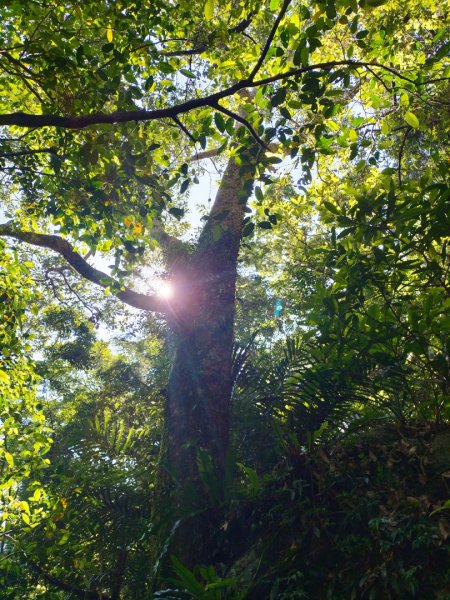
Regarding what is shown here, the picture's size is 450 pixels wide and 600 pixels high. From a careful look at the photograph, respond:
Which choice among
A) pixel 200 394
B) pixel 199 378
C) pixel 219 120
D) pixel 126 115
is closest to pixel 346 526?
pixel 200 394

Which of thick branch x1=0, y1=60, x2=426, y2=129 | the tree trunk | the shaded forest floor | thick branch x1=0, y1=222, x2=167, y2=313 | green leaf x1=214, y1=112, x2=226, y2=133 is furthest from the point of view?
thick branch x1=0, y1=222, x2=167, y2=313

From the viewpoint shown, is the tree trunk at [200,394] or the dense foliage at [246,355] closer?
the dense foliage at [246,355]

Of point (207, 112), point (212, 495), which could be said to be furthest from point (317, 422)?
point (207, 112)

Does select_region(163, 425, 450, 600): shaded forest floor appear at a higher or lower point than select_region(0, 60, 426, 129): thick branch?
lower

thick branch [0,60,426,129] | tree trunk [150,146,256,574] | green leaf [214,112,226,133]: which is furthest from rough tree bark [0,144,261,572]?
thick branch [0,60,426,129]

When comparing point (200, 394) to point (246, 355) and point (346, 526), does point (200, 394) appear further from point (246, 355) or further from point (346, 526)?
point (346, 526)

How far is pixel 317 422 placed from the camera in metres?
3.80

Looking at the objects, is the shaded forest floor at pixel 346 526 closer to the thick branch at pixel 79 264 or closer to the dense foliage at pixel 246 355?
the dense foliage at pixel 246 355

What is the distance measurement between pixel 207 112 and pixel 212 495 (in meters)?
2.82

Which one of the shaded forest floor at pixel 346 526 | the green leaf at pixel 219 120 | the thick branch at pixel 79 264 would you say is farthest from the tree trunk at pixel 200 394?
the thick branch at pixel 79 264

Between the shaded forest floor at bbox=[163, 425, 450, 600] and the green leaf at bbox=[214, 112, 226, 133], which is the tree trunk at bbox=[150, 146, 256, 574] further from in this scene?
the green leaf at bbox=[214, 112, 226, 133]

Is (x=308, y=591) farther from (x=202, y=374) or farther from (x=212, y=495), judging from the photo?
(x=202, y=374)

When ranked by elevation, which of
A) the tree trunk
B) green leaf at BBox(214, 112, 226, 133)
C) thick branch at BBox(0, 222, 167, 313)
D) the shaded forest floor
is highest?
thick branch at BBox(0, 222, 167, 313)

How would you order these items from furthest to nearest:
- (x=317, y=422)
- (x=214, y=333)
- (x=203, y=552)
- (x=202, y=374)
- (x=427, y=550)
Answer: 1. (x=214, y=333)
2. (x=202, y=374)
3. (x=317, y=422)
4. (x=203, y=552)
5. (x=427, y=550)
